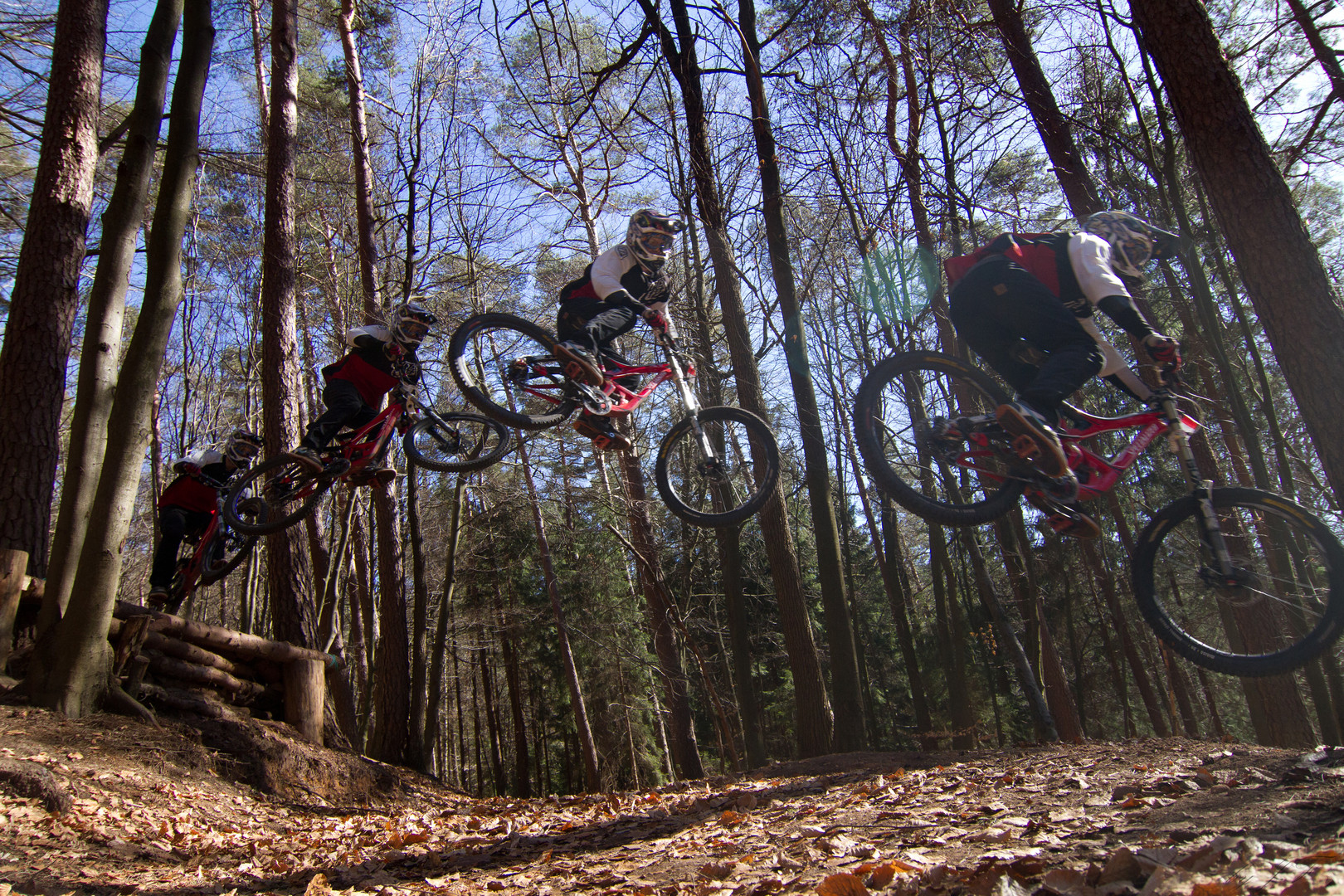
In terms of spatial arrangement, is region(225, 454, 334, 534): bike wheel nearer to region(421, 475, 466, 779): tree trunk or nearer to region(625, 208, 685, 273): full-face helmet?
region(421, 475, 466, 779): tree trunk

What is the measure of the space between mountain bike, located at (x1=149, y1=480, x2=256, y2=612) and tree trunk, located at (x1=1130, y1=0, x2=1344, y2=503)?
25.4ft

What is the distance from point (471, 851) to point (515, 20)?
219 inches

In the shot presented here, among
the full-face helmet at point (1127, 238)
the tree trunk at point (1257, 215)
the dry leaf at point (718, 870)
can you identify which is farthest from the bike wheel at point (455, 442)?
→ the tree trunk at point (1257, 215)

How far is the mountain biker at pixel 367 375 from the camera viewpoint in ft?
19.4

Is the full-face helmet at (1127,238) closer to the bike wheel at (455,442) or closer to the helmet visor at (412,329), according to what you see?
the bike wheel at (455,442)

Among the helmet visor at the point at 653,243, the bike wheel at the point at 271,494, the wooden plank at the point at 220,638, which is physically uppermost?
the helmet visor at the point at 653,243

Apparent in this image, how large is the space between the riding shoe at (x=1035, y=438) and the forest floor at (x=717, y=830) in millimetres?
1679

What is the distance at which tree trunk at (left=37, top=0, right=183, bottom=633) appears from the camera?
550 centimetres

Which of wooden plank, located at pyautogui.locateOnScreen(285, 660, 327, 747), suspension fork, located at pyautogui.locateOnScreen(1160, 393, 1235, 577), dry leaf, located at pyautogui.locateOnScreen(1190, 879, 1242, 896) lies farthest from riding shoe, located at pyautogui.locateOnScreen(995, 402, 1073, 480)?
wooden plank, located at pyautogui.locateOnScreen(285, 660, 327, 747)

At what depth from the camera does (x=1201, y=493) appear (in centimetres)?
416

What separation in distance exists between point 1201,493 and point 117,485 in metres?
7.03

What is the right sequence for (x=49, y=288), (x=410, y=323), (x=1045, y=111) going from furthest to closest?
1. (x=1045, y=111)
2. (x=49, y=288)
3. (x=410, y=323)

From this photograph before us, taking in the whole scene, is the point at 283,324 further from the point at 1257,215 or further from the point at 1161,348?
the point at 1257,215

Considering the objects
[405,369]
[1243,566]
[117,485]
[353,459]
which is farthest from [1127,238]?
[117,485]
